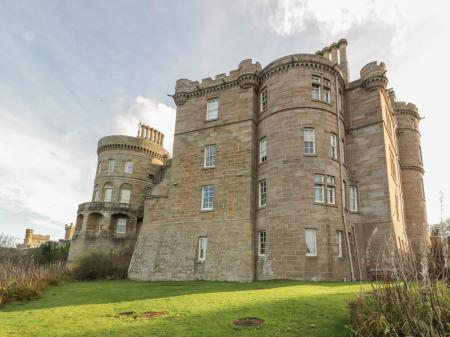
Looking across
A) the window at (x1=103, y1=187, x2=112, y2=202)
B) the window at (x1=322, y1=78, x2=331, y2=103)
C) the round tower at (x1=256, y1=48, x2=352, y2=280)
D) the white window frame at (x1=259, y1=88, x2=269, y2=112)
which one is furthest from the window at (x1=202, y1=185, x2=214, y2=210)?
the window at (x1=103, y1=187, x2=112, y2=202)

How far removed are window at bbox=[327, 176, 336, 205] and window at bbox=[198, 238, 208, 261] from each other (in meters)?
→ 9.15

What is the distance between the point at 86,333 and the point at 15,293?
947 centimetres

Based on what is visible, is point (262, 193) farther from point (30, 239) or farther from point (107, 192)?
point (30, 239)

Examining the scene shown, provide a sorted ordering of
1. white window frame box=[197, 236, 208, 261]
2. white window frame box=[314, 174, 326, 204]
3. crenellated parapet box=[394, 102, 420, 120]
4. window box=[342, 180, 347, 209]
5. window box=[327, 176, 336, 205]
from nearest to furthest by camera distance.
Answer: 1. white window frame box=[314, 174, 326, 204]
2. window box=[327, 176, 336, 205]
3. window box=[342, 180, 347, 209]
4. white window frame box=[197, 236, 208, 261]
5. crenellated parapet box=[394, 102, 420, 120]

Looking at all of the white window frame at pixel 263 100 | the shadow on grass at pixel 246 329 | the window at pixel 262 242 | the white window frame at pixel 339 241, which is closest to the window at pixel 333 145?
the white window frame at pixel 339 241

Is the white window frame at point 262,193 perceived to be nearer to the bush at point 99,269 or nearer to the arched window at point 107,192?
the bush at point 99,269

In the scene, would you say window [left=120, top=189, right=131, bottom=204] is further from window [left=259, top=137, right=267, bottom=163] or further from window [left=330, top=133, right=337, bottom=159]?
window [left=330, top=133, right=337, bottom=159]

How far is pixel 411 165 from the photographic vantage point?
3141cm

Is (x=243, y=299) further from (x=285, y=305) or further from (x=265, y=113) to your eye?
(x=265, y=113)

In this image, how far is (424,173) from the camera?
32.8 m

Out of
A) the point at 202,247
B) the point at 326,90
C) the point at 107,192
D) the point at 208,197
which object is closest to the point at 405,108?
the point at 326,90

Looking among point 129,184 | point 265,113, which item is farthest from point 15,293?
point 129,184

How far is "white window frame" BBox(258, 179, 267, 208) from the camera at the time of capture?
22.2 meters

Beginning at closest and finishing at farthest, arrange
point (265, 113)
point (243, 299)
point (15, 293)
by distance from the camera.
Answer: point (243, 299) < point (15, 293) < point (265, 113)
